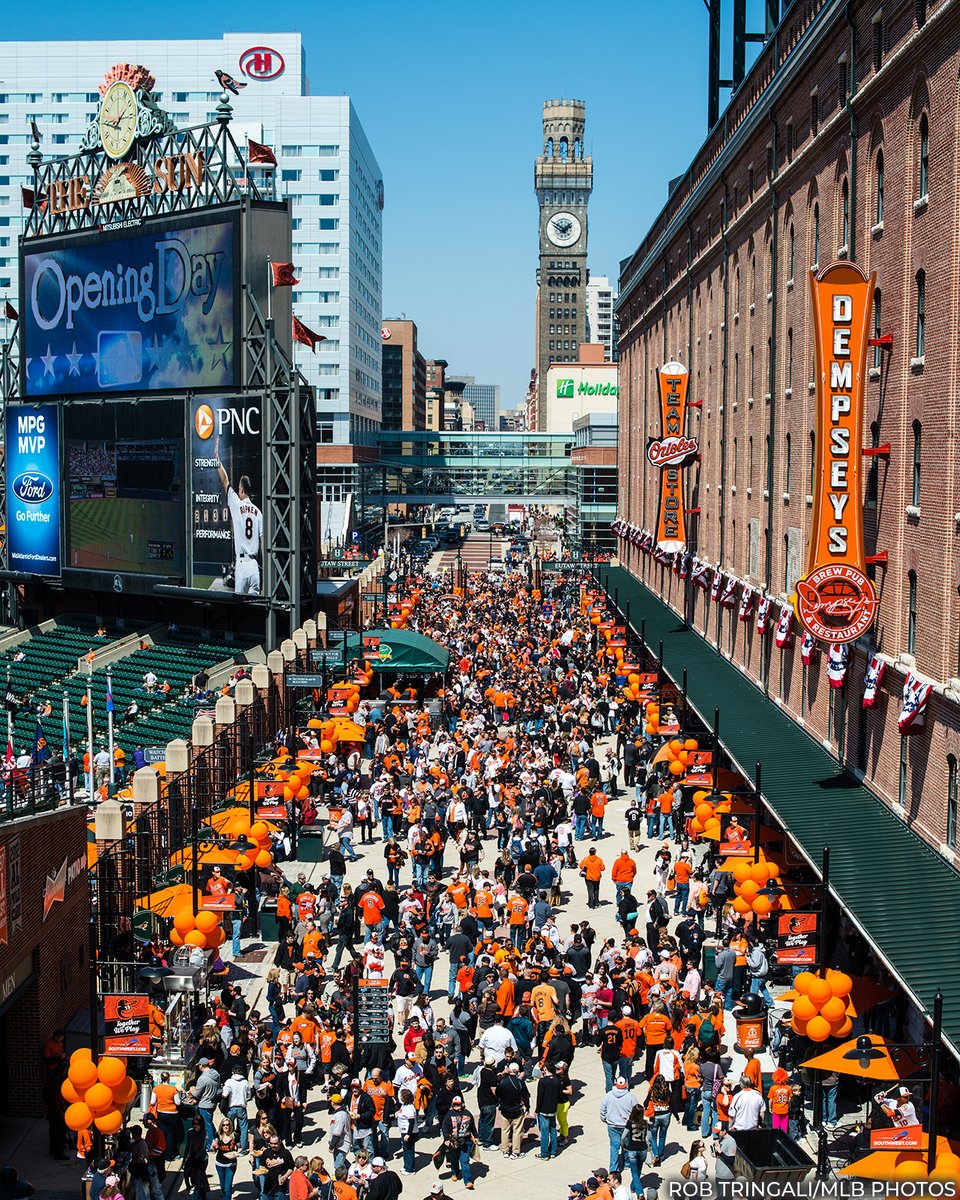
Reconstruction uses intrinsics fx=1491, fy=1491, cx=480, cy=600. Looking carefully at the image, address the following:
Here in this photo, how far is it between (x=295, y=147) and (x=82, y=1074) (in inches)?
4317

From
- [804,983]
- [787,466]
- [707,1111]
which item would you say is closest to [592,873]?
[707,1111]

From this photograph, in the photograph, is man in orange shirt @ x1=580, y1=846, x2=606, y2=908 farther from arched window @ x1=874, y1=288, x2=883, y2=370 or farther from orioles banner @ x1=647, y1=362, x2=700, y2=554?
orioles banner @ x1=647, y1=362, x2=700, y2=554

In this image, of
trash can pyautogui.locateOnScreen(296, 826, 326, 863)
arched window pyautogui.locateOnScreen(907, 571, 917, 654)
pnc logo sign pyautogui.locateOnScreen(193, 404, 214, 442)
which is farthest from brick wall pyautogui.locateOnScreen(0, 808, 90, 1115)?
pnc logo sign pyautogui.locateOnScreen(193, 404, 214, 442)

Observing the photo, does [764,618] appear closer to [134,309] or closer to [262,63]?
[134,309]

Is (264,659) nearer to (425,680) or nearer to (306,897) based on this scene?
(425,680)

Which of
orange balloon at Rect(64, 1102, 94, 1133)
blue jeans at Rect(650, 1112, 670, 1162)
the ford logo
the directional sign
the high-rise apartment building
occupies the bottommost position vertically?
blue jeans at Rect(650, 1112, 670, 1162)

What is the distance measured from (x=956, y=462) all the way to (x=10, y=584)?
164 ft

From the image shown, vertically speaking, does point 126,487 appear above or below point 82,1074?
above

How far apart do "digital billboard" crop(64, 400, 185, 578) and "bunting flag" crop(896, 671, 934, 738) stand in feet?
109

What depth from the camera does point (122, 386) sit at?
180 ft

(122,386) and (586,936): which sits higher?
(122,386)

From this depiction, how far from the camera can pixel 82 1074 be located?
1695 cm

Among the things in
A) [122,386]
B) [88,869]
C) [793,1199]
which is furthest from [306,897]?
[122,386]

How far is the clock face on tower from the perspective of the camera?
177ft
